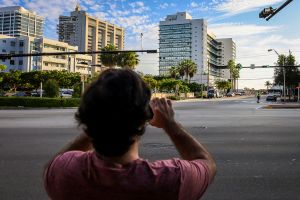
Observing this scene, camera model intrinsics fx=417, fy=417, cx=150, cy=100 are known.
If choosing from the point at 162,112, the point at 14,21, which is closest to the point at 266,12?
the point at 162,112

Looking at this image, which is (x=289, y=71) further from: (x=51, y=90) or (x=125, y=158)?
(x=125, y=158)

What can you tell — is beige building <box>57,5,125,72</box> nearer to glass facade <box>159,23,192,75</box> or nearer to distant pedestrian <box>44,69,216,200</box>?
glass facade <box>159,23,192,75</box>

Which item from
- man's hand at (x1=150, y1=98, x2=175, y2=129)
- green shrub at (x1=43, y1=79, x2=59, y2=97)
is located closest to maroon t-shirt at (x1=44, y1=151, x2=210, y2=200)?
man's hand at (x1=150, y1=98, x2=175, y2=129)

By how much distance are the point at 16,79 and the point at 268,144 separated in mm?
89468

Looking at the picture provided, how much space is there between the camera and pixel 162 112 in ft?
6.70

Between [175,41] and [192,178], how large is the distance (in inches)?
6843

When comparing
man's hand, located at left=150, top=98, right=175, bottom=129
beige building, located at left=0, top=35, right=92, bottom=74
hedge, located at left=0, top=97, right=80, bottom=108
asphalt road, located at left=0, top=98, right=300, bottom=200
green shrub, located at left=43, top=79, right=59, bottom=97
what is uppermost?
beige building, located at left=0, top=35, right=92, bottom=74

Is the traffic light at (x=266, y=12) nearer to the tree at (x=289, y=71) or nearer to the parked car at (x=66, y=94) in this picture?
the parked car at (x=66, y=94)

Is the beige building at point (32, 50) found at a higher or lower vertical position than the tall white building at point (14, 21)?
lower

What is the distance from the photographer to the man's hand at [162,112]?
2039 millimetres

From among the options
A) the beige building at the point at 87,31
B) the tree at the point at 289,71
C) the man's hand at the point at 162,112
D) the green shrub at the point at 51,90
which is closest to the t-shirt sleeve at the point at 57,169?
the man's hand at the point at 162,112

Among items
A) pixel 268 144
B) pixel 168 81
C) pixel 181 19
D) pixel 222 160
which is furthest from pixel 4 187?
pixel 181 19

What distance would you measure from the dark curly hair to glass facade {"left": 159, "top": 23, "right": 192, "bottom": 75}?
558 feet

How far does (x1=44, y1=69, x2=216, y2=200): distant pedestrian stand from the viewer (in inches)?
71.9
